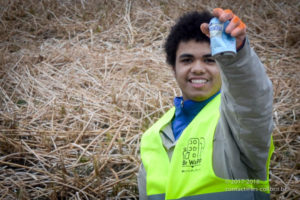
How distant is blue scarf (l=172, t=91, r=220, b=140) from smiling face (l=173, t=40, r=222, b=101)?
0.09 ft

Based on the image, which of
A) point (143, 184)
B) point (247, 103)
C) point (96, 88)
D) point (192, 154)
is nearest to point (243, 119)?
point (247, 103)

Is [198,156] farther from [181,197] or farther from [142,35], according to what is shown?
[142,35]

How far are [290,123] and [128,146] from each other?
1.37m

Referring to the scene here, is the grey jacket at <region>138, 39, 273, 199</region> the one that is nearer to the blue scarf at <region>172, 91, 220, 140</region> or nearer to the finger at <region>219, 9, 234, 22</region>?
the finger at <region>219, 9, 234, 22</region>

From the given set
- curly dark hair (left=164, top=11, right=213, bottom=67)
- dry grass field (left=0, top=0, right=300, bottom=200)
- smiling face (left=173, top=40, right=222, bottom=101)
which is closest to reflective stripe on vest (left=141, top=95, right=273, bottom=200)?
smiling face (left=173, top=40, right=222, bottom=101)

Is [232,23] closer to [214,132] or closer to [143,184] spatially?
[214,132]

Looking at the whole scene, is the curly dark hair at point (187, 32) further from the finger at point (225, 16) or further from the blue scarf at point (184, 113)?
the finger at point (225, 16)

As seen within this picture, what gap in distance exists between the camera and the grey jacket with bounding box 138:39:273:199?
106 centimetres

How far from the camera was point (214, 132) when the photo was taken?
1327mm

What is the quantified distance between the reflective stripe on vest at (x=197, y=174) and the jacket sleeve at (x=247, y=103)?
0.13 meters

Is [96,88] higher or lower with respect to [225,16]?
lower

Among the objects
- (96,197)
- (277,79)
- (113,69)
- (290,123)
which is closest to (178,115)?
(96,197)

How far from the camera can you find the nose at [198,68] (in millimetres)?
1647

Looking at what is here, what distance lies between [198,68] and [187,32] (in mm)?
324
